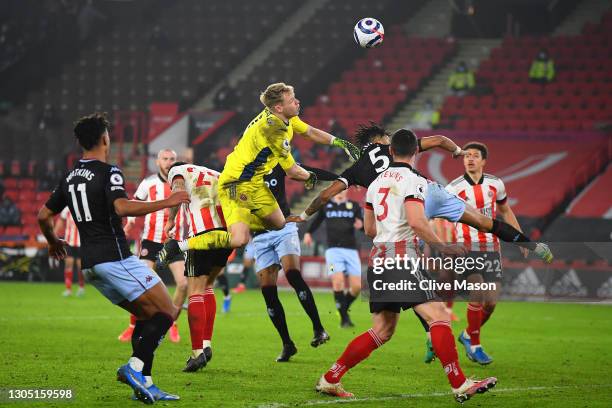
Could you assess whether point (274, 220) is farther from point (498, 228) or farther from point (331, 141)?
point (498, 228)

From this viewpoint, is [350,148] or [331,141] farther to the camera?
[331,141]

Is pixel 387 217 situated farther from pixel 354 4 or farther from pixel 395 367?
pixel 354 4

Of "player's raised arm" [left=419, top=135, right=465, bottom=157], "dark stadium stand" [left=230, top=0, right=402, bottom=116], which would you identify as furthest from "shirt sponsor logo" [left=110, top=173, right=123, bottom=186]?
"dark stadium stand" [left=230, top=0, right=402, bottom=116]

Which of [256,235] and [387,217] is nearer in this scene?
[387,217]

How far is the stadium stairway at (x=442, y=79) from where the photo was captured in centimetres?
3042

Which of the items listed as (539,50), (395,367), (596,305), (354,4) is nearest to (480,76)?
(539,50)

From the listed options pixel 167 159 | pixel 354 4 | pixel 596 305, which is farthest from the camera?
pixel 354 4

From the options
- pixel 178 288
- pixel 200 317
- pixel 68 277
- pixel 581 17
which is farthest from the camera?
pixel 581 17

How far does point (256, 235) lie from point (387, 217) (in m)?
3.35

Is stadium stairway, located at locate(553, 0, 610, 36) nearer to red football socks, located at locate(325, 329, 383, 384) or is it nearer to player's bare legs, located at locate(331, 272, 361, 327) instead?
player's bare legs, located at locate(331, 272, 361, 327)

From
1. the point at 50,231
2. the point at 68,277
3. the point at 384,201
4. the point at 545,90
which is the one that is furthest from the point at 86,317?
the point at 545,90

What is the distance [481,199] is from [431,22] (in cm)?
2432

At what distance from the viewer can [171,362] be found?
10195 millimetres

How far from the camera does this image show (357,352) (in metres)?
7.90
